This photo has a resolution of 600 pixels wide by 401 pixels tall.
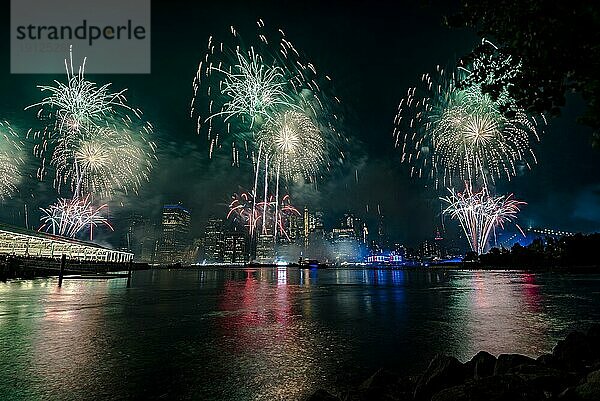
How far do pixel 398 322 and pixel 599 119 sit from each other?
14152 mm

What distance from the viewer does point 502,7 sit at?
9.02 meters

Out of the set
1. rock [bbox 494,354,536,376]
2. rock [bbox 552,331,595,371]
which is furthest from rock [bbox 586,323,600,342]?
rock [bbox 494,354,536,376]

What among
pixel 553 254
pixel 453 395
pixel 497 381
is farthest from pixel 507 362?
pixel 553 254

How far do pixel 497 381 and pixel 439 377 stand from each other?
1.91 metres

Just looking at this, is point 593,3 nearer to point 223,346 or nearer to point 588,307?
point 223,346

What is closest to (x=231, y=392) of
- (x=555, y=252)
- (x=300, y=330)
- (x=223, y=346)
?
(x=223, y=346)

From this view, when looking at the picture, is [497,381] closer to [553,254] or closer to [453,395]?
[453,395]

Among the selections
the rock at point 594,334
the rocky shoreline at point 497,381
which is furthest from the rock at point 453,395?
the rock at point 594,334

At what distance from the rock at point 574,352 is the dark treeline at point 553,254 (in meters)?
153

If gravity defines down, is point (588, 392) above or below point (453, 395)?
above

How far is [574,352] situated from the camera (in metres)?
11.2

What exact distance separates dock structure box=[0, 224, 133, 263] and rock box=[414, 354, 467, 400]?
5753cm

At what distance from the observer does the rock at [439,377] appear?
8422 mm

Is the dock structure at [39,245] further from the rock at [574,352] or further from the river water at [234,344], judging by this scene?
the rock at [574,352]
